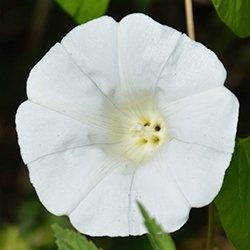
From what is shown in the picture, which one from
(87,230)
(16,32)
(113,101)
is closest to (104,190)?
(87,230)

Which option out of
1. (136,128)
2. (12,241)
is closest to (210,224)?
(136,128)

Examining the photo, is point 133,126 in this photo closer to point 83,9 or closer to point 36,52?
point 83,9

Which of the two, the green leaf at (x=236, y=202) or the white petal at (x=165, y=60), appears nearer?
the white petal at (x=165, y=60)

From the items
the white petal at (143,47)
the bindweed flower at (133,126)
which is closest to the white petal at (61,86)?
the bindweed flower at (133,126)

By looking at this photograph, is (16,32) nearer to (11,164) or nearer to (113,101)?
(11,164)

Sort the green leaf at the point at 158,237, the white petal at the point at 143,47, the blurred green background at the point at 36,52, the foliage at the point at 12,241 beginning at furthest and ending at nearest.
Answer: the blurred green background at the point at 36,52 → the foliage at the point at 12,241 → the white petal at the point at 143,47 → the green leaf at the point at 158,237

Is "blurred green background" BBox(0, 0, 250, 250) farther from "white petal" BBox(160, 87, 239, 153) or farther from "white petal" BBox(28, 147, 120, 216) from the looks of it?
"white petal" BBox(160, 87, 239, 153)

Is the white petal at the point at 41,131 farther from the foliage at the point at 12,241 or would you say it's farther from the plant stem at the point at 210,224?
the foliage at the point at 12,241
